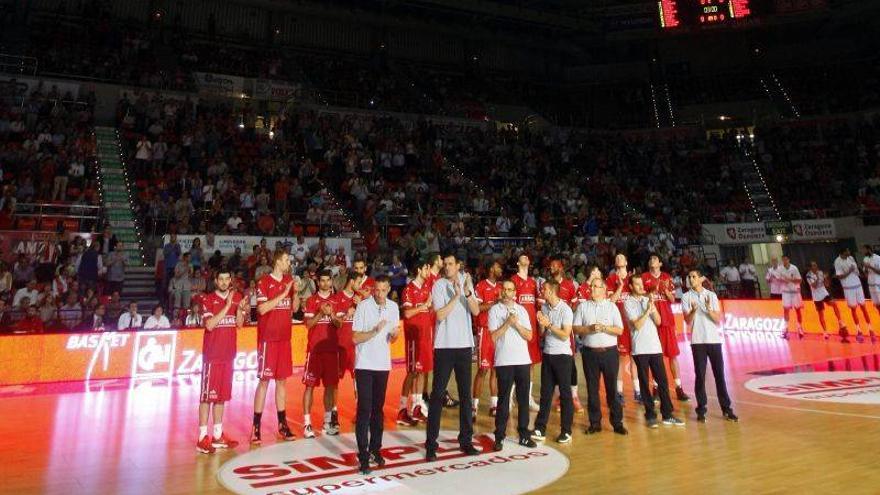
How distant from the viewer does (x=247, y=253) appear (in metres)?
17.2

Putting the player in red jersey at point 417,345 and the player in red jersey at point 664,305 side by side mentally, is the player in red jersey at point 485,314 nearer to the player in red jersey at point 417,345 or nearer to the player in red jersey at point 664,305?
the player in red jersey at point 417,345

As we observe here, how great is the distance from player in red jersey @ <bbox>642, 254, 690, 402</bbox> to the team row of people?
0.04 m

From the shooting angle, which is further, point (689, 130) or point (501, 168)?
point (689, 130)

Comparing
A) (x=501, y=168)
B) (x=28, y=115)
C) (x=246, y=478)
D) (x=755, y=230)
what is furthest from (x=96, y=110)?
(x=755, y=230)

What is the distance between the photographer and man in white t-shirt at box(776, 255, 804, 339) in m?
15.1

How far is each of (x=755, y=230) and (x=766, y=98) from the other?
13.9 metres

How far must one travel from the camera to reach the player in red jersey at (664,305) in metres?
8.83

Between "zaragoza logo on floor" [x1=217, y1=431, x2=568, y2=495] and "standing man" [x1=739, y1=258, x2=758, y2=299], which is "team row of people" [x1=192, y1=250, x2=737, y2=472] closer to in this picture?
"zaragoza logo on floor" [x1=217, y1=431, x2=568, y2=495]

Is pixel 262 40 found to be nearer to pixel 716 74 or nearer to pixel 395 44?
pixel 395 44

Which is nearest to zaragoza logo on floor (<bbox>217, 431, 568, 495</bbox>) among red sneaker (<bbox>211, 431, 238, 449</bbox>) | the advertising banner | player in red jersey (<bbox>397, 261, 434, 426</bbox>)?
red sneaker (<bbox>211, 431, 238, 449</bbox>)

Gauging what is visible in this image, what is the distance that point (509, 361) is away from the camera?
6570 millimetres

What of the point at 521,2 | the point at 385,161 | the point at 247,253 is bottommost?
the point at 247,253

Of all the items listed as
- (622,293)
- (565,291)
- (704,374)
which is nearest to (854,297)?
(622,293)

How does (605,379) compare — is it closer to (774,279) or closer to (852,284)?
(852,284)
